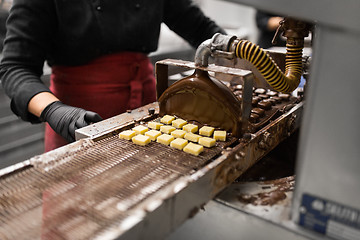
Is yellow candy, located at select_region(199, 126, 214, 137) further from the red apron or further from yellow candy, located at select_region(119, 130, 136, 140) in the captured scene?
the red apron

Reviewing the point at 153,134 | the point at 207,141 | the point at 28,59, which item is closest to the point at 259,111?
the point at 207,141

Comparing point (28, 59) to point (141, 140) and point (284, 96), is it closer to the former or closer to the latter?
point (141, 140)

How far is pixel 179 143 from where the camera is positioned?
110 centimetres

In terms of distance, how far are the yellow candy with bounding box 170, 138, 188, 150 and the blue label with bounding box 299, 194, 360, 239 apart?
42cm

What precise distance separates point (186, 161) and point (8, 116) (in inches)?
93.0

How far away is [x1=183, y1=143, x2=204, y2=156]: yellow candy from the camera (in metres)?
1.06

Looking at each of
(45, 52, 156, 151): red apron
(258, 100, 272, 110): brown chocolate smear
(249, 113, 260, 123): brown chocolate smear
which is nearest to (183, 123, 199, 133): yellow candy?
(249, 113, 260, 123): brown chocolate smear

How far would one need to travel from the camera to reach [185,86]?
1.25 m

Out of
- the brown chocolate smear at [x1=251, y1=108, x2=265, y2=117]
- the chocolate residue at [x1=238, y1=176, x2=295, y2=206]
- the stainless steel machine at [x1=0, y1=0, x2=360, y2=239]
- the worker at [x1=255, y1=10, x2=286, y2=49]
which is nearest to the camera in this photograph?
the stainless steel machine at [x1=0, y1=0, x2=360, y2=239]

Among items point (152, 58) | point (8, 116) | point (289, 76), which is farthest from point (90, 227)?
point (152, 58)

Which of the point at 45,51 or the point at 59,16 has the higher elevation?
the point at 59,16

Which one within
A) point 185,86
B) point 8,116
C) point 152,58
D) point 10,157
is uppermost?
point 185,86

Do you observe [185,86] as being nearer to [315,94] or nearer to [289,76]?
[289,76]

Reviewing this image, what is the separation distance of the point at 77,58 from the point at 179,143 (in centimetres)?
101
